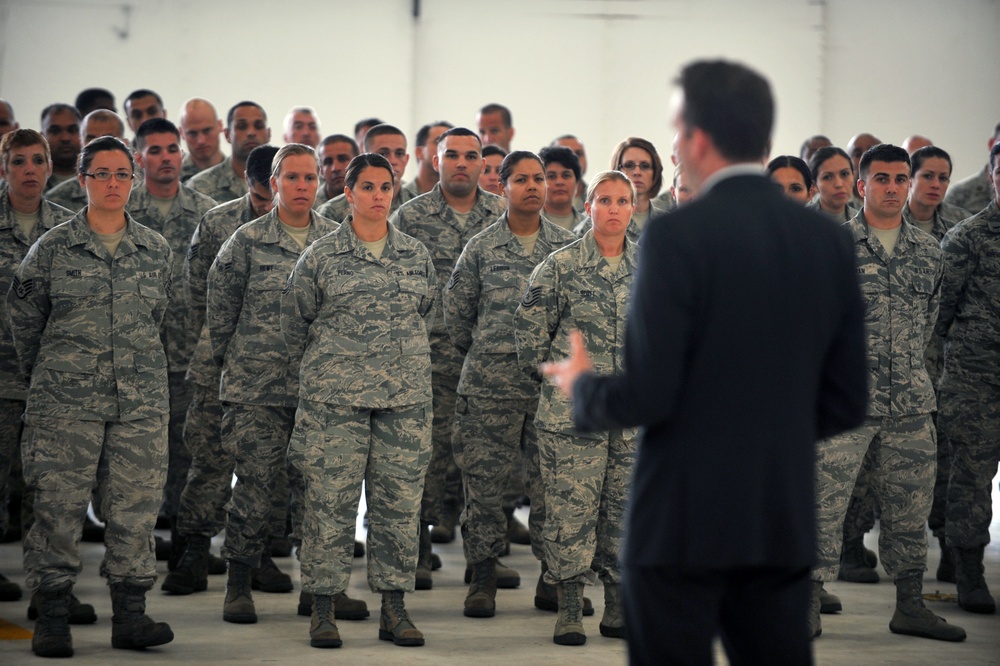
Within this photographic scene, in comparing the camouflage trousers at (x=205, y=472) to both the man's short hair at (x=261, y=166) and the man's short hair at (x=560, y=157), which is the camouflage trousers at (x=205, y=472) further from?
the man's short hair at (x=560, y=157)

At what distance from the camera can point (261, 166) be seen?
17.4ft

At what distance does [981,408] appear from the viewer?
5246 millimetres

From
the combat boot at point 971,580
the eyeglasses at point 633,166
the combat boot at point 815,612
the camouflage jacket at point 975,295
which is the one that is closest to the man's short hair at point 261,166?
the eyeglasses at point 633,166

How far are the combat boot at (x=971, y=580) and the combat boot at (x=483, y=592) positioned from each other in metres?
1.96

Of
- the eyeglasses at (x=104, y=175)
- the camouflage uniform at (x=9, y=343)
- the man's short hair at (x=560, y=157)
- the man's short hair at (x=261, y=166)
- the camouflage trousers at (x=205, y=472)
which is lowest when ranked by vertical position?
the camouflage trousers at (x=205, y=472)

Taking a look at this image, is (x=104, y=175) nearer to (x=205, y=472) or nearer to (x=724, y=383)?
(x=205, y=472)

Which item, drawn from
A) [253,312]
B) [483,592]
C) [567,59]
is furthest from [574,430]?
[567,59]

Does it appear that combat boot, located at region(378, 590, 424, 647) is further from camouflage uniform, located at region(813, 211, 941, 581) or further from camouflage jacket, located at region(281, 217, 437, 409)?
camouflage uniform, located at region(813, 211, 941, 581)

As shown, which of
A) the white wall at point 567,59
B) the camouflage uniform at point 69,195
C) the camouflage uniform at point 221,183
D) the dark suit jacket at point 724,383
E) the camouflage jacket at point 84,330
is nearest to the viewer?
the dark suit jacket at point 724,383

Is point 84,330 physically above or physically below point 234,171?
below

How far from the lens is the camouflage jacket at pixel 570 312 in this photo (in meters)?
4.60

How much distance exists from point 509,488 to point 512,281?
4.83 feet

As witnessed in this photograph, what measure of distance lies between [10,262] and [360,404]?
5.68ft

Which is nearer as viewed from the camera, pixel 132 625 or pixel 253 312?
pixel 132 625
